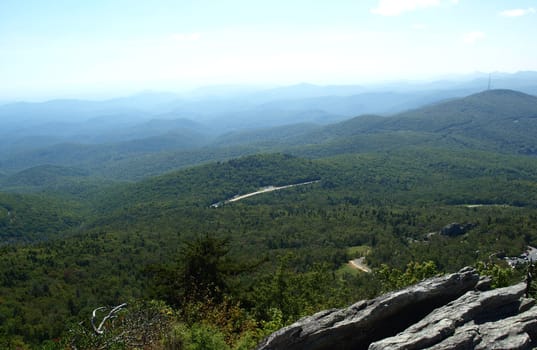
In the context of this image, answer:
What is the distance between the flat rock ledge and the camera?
10.9 meters

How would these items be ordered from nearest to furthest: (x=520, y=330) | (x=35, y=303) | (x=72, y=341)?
1. (x=520, y=330)
2. (x=72, y=341)
3. (x=35, y=303)

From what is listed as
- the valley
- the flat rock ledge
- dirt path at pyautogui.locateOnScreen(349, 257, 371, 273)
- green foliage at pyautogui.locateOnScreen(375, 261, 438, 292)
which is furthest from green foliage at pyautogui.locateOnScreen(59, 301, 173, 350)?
dirt path at pyautogui.locateOnScreen(349, 257, 371, 273)

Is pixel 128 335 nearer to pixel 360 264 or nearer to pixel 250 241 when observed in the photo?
pixel 360 264

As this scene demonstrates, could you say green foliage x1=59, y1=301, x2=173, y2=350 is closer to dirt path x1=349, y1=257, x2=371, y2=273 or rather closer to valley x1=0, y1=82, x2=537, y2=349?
valley x1=0, y1=82, x2=537, y2=349

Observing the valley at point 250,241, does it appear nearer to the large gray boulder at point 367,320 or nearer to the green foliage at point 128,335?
the green foliage at point 128,335

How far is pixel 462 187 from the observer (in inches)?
5507

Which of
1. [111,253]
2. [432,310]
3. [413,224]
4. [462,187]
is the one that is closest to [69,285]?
[111,253]

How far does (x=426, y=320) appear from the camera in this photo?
482 inches

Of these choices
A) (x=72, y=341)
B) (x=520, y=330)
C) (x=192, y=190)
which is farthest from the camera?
(x=192, y=190)

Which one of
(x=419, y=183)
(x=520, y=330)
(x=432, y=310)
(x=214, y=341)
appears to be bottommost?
(x=419, y=183)

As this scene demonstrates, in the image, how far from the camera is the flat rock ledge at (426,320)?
10.9 m

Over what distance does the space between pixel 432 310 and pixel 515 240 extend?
242ft

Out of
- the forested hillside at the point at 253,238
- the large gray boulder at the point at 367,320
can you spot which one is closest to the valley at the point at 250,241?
the forested hillside at the point at 253,238

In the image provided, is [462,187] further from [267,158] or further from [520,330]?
[520,330]
